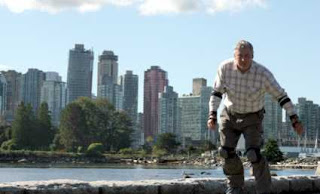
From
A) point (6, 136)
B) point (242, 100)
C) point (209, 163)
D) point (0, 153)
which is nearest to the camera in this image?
point (242, 100)

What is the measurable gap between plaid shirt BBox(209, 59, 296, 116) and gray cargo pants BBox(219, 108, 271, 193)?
9 centimetres

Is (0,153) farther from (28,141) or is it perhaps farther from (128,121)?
(128,121)

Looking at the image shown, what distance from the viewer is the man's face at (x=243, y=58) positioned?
253 inches

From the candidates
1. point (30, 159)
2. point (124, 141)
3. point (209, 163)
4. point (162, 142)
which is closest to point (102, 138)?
point (124, 141)

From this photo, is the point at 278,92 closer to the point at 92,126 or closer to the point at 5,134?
the point at 92,126

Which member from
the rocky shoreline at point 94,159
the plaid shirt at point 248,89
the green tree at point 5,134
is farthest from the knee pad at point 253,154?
the green tree at point 5,134

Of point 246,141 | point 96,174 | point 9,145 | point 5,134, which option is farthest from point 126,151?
point 246,141

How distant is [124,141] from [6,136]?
1095 inches

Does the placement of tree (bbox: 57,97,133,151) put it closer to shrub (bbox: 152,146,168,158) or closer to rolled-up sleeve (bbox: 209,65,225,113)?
shrub (bbox: 152,146,168,158)

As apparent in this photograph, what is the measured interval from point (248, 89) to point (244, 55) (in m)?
0.36

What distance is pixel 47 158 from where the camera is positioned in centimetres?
13238

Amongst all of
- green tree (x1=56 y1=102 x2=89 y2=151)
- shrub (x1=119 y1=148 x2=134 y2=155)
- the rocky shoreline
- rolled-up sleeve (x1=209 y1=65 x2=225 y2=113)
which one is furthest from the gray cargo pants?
green tree (x1=56 y1=102 x2=89 y2=151)

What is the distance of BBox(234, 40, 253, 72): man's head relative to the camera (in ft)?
21.1

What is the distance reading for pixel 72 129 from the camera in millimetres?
146125
